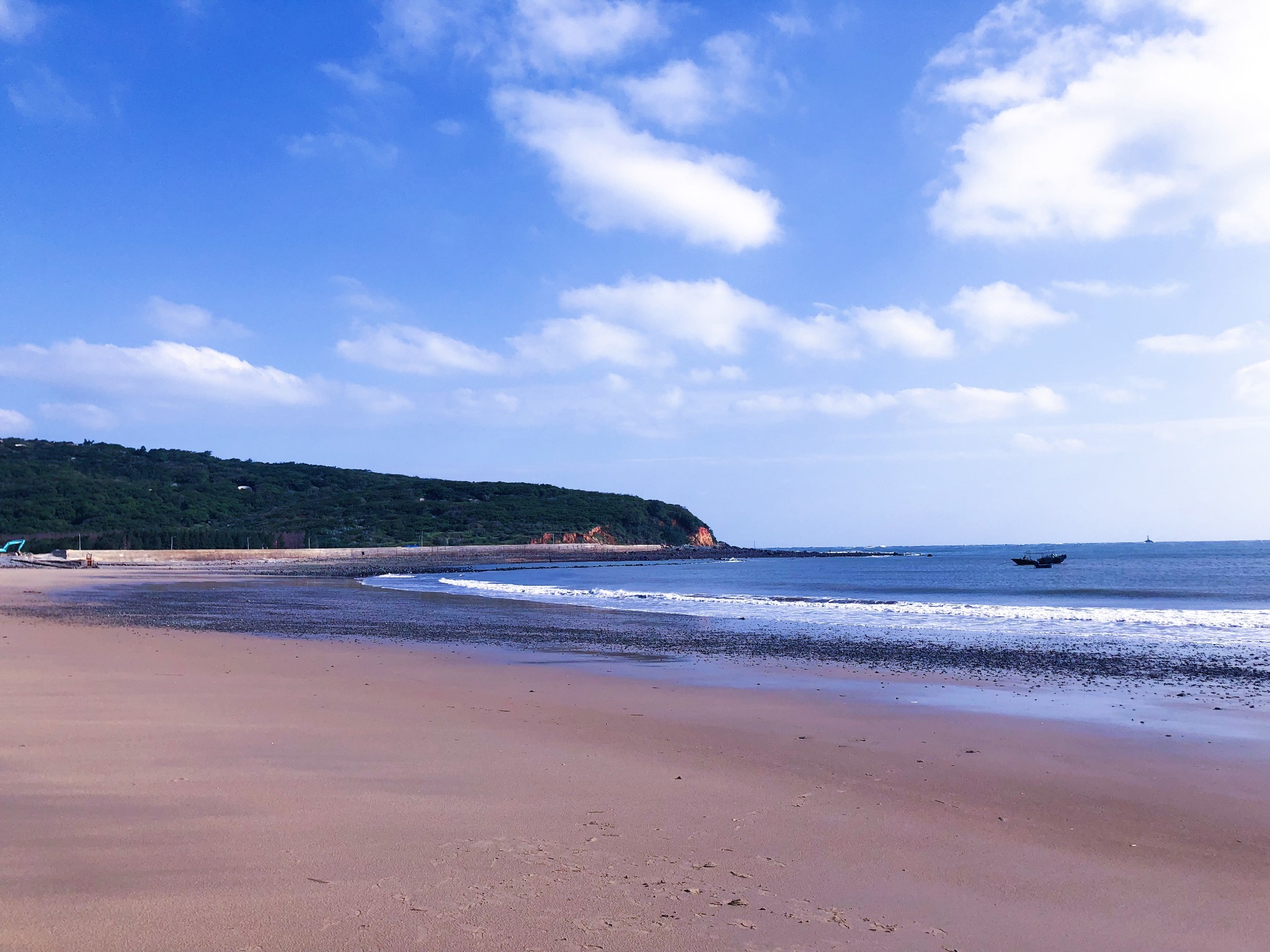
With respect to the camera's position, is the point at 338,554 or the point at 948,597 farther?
the point at 338,554

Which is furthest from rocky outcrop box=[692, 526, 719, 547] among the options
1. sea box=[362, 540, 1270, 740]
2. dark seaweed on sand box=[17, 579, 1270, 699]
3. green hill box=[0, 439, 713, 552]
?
dark seaweed on sand box=[17, 579, 1270, 699]

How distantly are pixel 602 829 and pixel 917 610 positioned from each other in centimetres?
2417

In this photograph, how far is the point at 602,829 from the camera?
215 inches

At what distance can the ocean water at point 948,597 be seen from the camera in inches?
818

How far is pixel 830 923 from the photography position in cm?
414

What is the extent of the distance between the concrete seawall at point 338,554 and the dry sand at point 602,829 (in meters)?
73.0

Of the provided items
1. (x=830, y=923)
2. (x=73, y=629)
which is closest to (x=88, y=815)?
(x=830, y=923)

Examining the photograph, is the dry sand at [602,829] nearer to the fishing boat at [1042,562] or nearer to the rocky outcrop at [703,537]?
the fishing boat at [1042,562]

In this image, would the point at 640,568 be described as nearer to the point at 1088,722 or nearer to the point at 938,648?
the point at 938,648

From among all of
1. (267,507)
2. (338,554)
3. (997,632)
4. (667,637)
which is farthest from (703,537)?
(667,637)

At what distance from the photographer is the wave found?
76.3ft

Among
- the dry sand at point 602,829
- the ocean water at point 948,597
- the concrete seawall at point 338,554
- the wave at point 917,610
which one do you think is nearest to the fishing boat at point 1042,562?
the ocean water at point 948,597

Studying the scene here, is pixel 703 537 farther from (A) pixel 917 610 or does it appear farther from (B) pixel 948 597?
(A) pixel 917 610

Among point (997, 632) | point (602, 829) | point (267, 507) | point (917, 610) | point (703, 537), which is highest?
point (267, 507)
